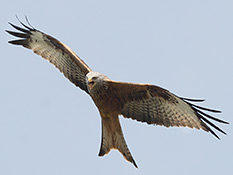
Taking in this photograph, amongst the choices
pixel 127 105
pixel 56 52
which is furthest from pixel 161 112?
pixel 56 52

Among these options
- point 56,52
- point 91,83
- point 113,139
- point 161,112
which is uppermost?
point 56,52

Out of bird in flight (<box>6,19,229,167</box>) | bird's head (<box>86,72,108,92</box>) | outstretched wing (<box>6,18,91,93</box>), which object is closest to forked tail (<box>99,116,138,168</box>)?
bird in flight (<box>6,19,229,167</box>)

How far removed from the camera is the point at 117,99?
32.0 feet

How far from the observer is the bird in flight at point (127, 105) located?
30.9 feet

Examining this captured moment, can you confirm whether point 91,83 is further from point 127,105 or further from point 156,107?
point 156,107

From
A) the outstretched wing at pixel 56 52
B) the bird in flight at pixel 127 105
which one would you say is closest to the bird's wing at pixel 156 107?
the bird in flight at pixel 127 105

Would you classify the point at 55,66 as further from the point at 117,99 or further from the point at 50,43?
the point at 117,99

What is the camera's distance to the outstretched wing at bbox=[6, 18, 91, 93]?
34.7 ft

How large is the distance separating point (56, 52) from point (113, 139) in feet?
7.52

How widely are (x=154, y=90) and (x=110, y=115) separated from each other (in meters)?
1.05

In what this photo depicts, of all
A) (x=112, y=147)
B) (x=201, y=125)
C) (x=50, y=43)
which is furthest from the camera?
(x=50, y=43)

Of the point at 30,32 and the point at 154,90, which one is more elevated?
the point at 30,32

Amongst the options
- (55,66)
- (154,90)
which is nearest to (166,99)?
(154,90)

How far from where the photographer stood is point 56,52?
1092 centimetres
